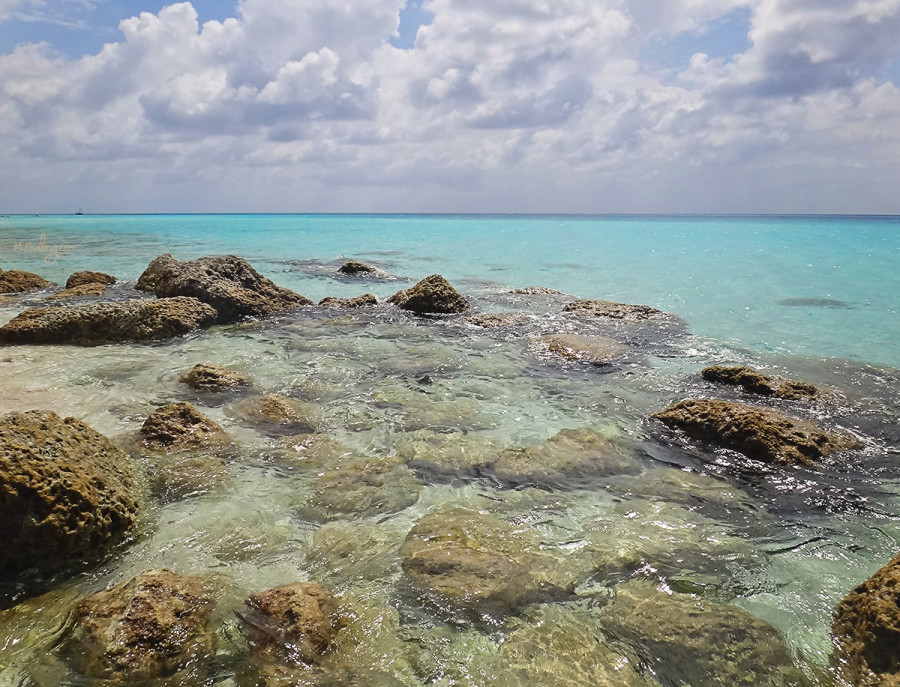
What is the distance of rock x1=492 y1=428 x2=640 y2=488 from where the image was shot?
6.20 meters

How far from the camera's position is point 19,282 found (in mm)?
18766

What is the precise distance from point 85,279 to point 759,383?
20.8 metres

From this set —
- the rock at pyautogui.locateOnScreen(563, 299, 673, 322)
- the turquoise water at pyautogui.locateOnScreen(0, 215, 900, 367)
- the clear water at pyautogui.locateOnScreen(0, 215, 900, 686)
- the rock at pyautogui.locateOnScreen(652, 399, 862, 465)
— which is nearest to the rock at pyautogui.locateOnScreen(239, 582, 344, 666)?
the clear water at pyautogui.locateOnScreen(0, 215, 900, 686)

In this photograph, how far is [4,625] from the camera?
371 cm

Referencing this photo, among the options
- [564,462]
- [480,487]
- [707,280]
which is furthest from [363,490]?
[707,280]

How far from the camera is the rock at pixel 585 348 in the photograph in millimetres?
11133

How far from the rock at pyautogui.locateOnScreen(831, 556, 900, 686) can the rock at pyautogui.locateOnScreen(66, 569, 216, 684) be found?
411 centimetres

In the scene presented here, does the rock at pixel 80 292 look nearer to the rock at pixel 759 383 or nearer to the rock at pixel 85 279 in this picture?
the rock at pixel 85 279

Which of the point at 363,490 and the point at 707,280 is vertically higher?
the point at 707,280

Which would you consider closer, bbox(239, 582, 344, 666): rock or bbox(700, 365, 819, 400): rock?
bbox(239, 582, 344, 666): rock

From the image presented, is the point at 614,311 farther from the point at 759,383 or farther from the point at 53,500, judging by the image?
the point at 53,500

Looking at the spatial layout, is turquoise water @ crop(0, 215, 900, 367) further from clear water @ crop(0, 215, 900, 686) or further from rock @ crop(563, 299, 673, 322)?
rock @ crop(563, 299, 673, 322)

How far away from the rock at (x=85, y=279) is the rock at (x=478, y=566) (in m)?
18.9

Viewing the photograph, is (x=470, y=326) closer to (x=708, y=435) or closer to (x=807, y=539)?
(x=708, y=435)
